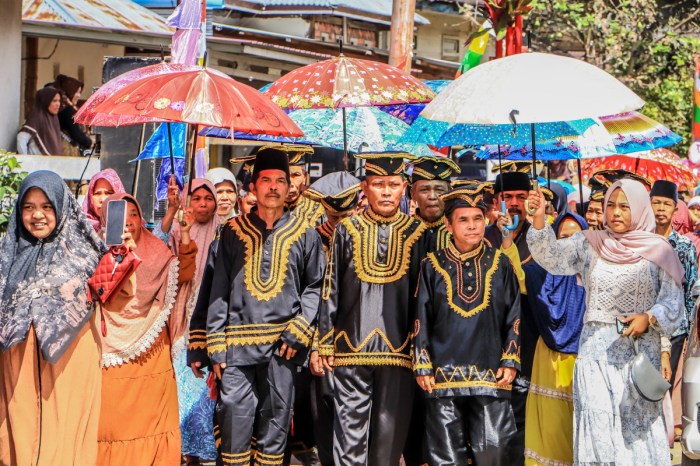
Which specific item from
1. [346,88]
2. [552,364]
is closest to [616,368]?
[552,364]

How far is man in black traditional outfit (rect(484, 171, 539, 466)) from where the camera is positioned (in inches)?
293

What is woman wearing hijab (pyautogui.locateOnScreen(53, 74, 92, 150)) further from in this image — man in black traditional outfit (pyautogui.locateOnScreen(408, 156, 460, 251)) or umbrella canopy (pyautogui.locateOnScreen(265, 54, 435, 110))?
man in black traditional outfit (pyautogui.locateOnScreen(408, 156, 460, 251))

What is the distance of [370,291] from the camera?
6707mm

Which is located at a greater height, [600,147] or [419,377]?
[600,147]

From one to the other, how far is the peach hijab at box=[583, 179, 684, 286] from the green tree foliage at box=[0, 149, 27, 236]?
15.7 ft

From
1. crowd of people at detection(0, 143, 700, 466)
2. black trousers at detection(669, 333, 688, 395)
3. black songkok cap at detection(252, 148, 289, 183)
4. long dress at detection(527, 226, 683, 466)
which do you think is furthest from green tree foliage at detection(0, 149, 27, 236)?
black trousers at detection(669, 333, 688, 395)

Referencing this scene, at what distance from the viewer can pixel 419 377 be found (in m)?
6.48

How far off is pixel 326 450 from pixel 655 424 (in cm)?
209

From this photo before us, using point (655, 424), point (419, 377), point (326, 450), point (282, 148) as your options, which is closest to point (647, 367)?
point (655, 424)

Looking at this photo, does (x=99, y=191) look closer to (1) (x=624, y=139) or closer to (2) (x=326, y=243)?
(2) (x=326, y=243)

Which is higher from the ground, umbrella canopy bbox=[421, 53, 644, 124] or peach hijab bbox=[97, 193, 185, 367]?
umbrella canopy bbox=[421, 53, 644, 124]

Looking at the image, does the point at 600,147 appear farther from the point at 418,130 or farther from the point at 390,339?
the point at 390,339

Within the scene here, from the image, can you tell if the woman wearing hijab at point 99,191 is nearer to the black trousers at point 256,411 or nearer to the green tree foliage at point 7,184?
the black trousers at point 256,411

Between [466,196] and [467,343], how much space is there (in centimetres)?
86
